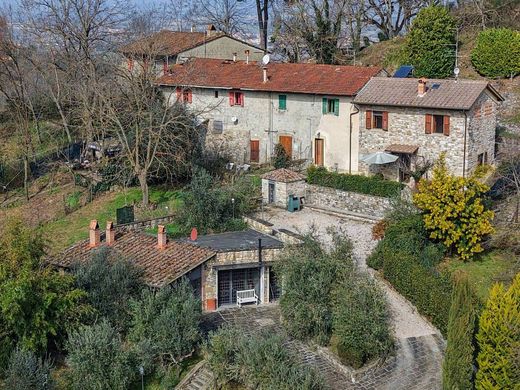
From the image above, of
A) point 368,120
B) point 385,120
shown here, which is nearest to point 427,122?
point 385,120

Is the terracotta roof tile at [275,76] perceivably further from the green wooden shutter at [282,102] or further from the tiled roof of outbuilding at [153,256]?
the tiled roof of outbuilding at [153,256]

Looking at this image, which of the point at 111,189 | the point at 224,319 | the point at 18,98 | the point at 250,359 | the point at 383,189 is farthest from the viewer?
the point at 18,98

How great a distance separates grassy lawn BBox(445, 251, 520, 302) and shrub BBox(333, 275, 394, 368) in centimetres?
492

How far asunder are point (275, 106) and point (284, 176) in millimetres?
6538

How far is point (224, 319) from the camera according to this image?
86.9 feet

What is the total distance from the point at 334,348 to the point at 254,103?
69.0 ft

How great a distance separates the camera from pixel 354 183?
115 ft

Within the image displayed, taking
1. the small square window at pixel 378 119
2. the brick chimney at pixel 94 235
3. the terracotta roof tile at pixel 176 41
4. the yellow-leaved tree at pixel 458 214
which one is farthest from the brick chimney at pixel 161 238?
the terracotta roof tile at pixel 176 41

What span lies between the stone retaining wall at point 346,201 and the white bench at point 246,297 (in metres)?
8.83

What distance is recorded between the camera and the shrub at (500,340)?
20000 mm

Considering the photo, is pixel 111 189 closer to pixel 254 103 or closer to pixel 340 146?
pixel 254 103

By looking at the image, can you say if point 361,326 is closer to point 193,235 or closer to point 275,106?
point 193,235

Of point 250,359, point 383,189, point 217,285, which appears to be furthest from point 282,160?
point 250,359

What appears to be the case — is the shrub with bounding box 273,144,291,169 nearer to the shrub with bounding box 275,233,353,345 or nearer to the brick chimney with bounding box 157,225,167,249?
the brick chimney with bounding box 157,225,167,249
